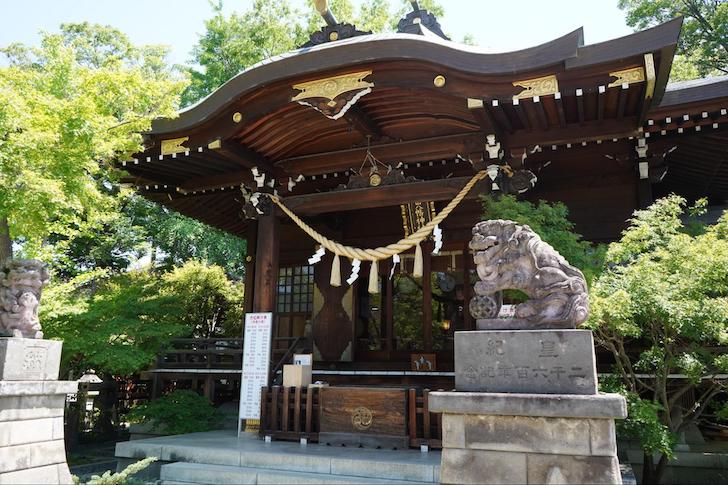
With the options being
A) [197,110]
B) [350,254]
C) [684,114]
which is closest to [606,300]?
[684,114]

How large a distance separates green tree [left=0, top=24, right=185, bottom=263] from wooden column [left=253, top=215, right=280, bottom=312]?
2.44m

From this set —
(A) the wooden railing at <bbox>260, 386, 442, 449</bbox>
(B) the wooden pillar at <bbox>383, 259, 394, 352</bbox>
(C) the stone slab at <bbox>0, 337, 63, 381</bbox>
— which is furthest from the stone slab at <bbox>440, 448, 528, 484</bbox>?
(B) the wooden pillar at <bbox>383, 259, 394, 352</bbox>

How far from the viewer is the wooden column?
942cm

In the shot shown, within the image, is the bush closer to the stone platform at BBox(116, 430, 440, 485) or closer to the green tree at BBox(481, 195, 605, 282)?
the stone platform at BBox(116, 430, 440, 485)

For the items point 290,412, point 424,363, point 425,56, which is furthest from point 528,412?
point 424,363

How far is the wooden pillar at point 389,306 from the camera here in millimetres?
11117

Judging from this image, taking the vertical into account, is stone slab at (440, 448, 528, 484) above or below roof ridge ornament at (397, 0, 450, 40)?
below

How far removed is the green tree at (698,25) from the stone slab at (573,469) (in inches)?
738

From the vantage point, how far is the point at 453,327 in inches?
440

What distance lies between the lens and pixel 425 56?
24.8 feet

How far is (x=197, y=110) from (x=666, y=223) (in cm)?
681

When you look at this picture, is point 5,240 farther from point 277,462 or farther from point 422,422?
point 422,422

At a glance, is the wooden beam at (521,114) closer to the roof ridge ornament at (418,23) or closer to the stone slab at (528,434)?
the roof ridge ornament at (418,23)

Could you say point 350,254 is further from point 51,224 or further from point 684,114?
point 684,114
